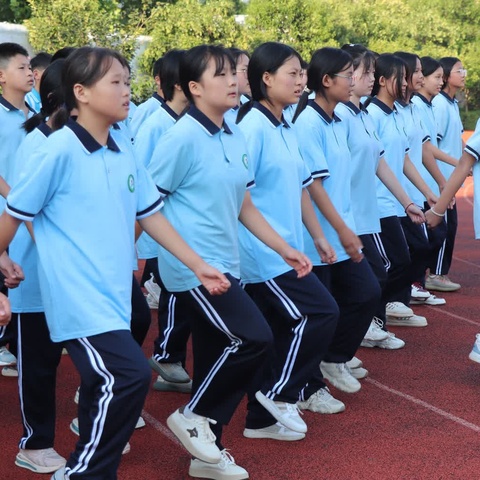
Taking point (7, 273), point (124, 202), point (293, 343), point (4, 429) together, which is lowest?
point (4, 429)

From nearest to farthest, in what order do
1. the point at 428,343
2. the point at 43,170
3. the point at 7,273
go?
the point at 43,170
the point at 7,273
the point at 428,343

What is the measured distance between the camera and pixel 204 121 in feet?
14.4

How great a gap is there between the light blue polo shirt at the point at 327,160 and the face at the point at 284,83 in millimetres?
340

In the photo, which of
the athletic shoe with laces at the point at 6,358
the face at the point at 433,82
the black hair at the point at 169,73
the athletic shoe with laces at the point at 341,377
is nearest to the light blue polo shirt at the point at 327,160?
the athletic shoe with laces at the point at 341,377

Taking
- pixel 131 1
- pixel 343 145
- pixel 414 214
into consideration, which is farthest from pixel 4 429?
pixel 131 1

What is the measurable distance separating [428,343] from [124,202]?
3.83m

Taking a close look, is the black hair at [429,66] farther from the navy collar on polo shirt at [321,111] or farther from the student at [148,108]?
the navy collar on polo shirt at [321,111]

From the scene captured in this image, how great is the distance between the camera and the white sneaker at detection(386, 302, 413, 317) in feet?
24.7

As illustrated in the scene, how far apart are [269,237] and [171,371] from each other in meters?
1.65

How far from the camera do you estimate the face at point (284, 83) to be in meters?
4.96

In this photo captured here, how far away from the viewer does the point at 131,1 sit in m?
25.3

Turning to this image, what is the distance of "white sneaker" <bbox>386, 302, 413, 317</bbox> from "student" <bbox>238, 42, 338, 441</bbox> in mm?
2590

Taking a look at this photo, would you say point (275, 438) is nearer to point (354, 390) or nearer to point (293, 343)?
point (293, 343)

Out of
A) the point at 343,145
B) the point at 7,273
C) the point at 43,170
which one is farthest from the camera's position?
the point at 343,145
